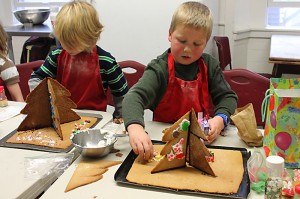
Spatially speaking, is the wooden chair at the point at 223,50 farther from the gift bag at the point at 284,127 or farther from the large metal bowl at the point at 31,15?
the gift bag at the point at 284,127

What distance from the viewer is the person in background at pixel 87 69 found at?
Answer: 64.7 inches

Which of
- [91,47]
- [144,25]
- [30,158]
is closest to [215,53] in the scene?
[144,25]

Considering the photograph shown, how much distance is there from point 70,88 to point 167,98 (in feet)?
1.81

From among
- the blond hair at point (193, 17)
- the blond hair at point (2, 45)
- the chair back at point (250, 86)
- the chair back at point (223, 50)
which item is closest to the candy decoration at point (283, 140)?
the blond hair at point (193, 17)

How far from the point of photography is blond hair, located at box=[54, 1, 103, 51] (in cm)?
159

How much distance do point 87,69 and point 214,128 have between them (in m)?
0.76

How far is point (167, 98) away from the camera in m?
1.49

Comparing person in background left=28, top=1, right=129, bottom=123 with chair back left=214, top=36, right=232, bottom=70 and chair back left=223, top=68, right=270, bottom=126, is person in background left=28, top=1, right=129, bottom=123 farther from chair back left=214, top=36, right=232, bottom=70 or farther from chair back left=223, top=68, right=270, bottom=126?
chair back left=214, top=36, right=232, bottom=70

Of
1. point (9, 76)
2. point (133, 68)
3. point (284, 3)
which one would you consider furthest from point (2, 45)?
point (284, 3)

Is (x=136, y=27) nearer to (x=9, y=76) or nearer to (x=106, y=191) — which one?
(x=9, y=76)

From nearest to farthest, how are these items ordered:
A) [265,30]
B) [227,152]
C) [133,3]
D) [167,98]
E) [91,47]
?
[227,152], [167,98], [91,47], [133,3], [265,30]

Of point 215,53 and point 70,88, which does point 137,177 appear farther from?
point 215,53

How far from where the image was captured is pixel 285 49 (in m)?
3.01

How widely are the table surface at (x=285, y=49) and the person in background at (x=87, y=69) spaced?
1.48 meters
